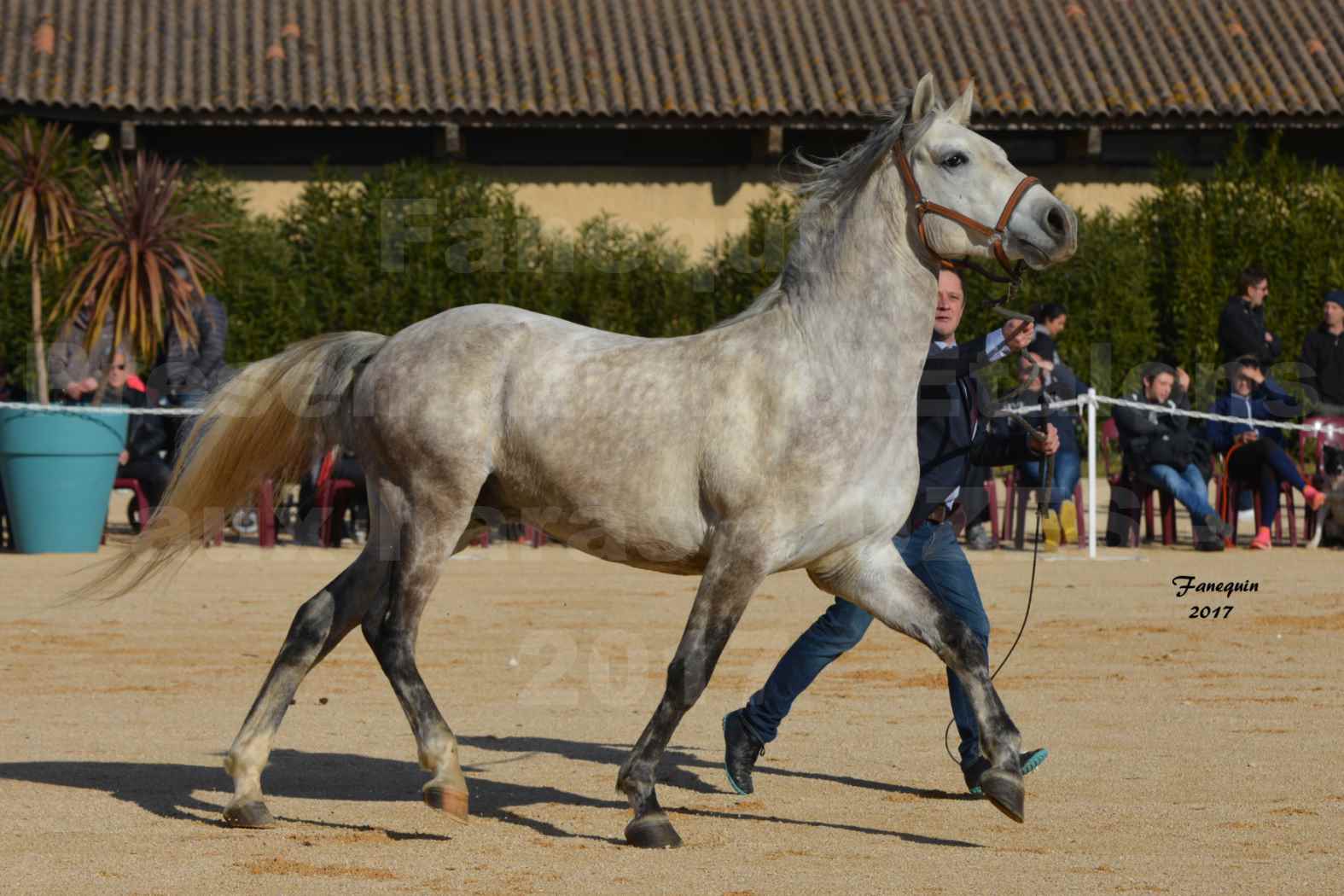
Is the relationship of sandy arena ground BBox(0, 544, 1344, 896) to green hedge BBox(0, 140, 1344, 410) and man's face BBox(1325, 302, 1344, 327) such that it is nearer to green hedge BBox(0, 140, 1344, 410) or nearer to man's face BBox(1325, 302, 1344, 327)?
man's face BBox(1325, 302, 1344, 327)

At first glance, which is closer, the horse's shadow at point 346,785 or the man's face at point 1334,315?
the horse's shadow at point 346,785

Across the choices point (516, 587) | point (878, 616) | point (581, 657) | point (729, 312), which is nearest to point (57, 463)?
point (516, 587)

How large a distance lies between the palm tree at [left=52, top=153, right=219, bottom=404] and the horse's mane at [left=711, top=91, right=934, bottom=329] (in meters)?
9.10

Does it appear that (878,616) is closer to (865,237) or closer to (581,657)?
(865,237)

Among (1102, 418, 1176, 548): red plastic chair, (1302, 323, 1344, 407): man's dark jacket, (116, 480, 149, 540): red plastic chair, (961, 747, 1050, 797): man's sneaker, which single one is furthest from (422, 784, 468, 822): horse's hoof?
(1302, 323, 1344, 407): man's dark jacket

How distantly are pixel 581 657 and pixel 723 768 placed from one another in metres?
2.37

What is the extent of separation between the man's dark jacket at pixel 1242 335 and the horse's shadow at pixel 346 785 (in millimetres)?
9264

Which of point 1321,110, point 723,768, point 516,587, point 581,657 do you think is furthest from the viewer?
point 1321,110

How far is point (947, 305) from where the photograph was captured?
6566mm

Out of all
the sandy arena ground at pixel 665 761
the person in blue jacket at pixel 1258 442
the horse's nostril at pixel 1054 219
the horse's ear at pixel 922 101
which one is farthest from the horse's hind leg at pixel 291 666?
the person in blue jacket at pixel 1258 442

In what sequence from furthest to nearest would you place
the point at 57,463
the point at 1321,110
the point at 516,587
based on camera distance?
the point at 1321,110 < the point at 57,463 < the point at 516,587

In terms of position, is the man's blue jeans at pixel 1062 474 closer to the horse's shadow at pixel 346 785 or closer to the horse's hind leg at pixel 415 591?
the horse's shadow at pixel 346 785

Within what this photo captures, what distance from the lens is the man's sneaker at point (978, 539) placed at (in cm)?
1397

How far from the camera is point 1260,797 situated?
6160 millimetres
